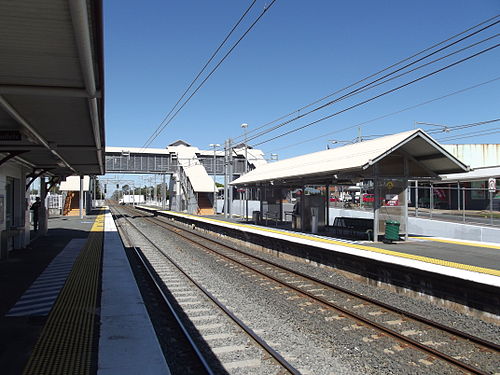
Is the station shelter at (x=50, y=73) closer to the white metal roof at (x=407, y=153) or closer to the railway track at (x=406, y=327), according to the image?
the railway track at (x=406, y=327)

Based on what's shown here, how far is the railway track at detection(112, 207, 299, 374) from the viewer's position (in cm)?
564

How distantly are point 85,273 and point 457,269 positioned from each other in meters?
9.64

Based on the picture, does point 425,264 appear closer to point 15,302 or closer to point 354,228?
point 354,228

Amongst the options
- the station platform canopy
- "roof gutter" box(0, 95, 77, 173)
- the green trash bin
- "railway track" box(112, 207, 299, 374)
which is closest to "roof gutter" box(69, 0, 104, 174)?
the station platform canopy

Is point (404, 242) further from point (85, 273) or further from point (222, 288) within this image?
point (85, 273)

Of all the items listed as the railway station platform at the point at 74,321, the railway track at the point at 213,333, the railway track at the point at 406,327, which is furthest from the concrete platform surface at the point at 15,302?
the railway track at the point at 406,327

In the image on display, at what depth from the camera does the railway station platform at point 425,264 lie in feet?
27.2

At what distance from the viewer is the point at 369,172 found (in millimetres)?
15133

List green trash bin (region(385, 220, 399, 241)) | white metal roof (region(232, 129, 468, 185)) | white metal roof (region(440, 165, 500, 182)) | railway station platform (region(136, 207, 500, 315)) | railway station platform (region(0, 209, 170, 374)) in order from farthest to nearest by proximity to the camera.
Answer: white metal roof (region(440, 165, 500, 182)), green trash bin (region(385, 220, 399, 241)), white metal roof (region(232, 129, 468, 185)), railway station platform (region(136, 207, 500, 315)), railway station platform (region(0, 209, 170, 374))

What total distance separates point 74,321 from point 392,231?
11.3m

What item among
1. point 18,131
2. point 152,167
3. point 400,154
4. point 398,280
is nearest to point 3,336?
point 18,131

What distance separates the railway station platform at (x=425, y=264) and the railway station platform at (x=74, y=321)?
247 inches

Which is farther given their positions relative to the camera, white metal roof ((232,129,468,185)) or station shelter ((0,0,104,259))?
white metal roof ((232,129,468,185))

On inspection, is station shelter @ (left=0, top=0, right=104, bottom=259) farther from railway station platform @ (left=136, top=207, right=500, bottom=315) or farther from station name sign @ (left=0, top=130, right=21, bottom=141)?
railway station platform @ (left=136, top=207, right=500, bottom=315)
